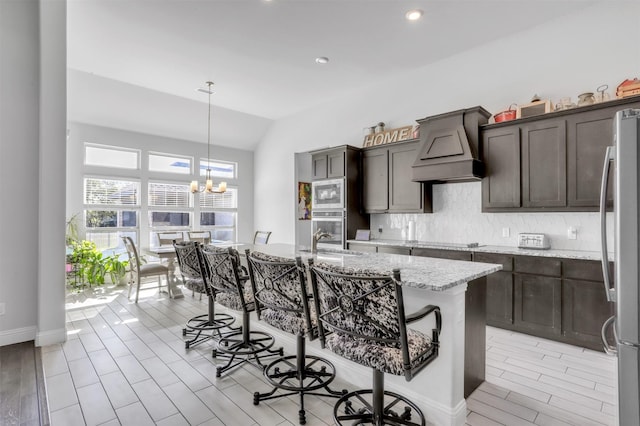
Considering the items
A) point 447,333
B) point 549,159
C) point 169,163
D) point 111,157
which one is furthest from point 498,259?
point 111,157

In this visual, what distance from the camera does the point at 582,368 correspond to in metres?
2.71

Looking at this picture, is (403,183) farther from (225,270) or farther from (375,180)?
(225,270)

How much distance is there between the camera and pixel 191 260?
10.4 ft

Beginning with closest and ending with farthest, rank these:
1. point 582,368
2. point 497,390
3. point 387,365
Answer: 1. point 387,365
2. point 497,390
3. point 582,368

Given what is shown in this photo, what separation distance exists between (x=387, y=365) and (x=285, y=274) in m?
0.77

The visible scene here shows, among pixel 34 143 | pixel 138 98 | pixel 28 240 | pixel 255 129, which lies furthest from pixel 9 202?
pixel 255 129

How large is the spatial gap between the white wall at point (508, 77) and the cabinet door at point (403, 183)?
2.00 feet

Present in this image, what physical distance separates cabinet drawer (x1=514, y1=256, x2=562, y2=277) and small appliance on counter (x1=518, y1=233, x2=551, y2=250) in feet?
1.26

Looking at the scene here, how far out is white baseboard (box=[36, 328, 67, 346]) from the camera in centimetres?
312

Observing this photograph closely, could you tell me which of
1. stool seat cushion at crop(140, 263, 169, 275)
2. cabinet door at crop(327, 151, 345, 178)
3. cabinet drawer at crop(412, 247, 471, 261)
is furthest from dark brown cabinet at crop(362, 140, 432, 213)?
stool seat cushion at crop(140, 263, 169, 275)

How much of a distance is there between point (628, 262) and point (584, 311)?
2.23m

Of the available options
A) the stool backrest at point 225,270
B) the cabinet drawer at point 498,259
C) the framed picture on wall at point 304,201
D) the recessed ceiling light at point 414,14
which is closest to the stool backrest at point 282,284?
the stool backrest at point 225,270

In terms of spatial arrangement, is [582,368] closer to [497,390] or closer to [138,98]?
[497,390]

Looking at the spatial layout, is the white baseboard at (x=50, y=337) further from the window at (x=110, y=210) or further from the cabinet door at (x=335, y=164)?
the cabinet door at (x=335, y=164)
